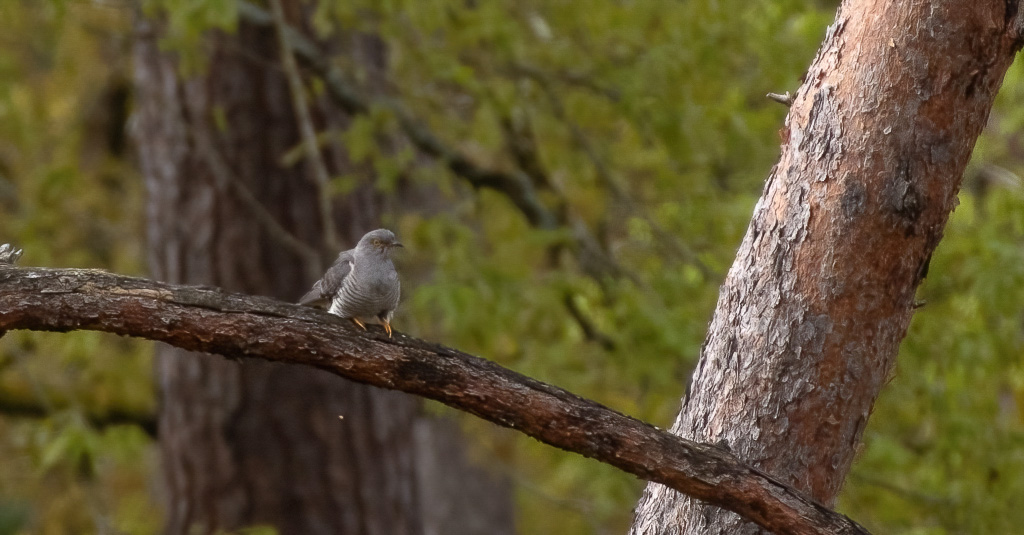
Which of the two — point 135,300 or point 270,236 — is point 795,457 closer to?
point 135,300

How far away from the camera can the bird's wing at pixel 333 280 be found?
12.0 feet

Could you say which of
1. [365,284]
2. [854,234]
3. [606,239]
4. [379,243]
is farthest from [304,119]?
[854,234]

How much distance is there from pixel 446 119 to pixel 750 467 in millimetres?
3899

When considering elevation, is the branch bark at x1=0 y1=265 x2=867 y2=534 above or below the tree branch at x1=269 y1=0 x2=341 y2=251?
below

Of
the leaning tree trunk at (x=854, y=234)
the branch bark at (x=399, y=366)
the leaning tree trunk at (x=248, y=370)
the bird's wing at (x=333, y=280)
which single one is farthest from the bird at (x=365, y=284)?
the leaning tree trunk at (x=248, y=370)

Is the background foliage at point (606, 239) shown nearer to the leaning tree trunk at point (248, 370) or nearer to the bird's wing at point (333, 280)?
the leaning tree trunk at point (248, 370)

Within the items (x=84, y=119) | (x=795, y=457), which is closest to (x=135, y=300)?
(x=795, y=457)

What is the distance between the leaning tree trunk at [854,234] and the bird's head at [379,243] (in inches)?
57.7

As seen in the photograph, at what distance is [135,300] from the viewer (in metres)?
2.46

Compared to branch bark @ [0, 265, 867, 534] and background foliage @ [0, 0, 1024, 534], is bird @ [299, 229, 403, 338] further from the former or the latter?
background foliage @ [0, 0, 1024, 534]

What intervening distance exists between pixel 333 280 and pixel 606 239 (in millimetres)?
3134

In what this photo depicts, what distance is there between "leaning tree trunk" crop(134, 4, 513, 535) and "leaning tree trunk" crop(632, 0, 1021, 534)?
3.07m

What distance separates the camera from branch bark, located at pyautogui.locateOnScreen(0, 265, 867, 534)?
246 centimetres

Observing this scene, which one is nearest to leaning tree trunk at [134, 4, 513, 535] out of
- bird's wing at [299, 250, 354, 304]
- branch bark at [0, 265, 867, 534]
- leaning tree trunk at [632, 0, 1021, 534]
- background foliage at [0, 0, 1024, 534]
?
background foliage at [0, 0, 1024, 534]
